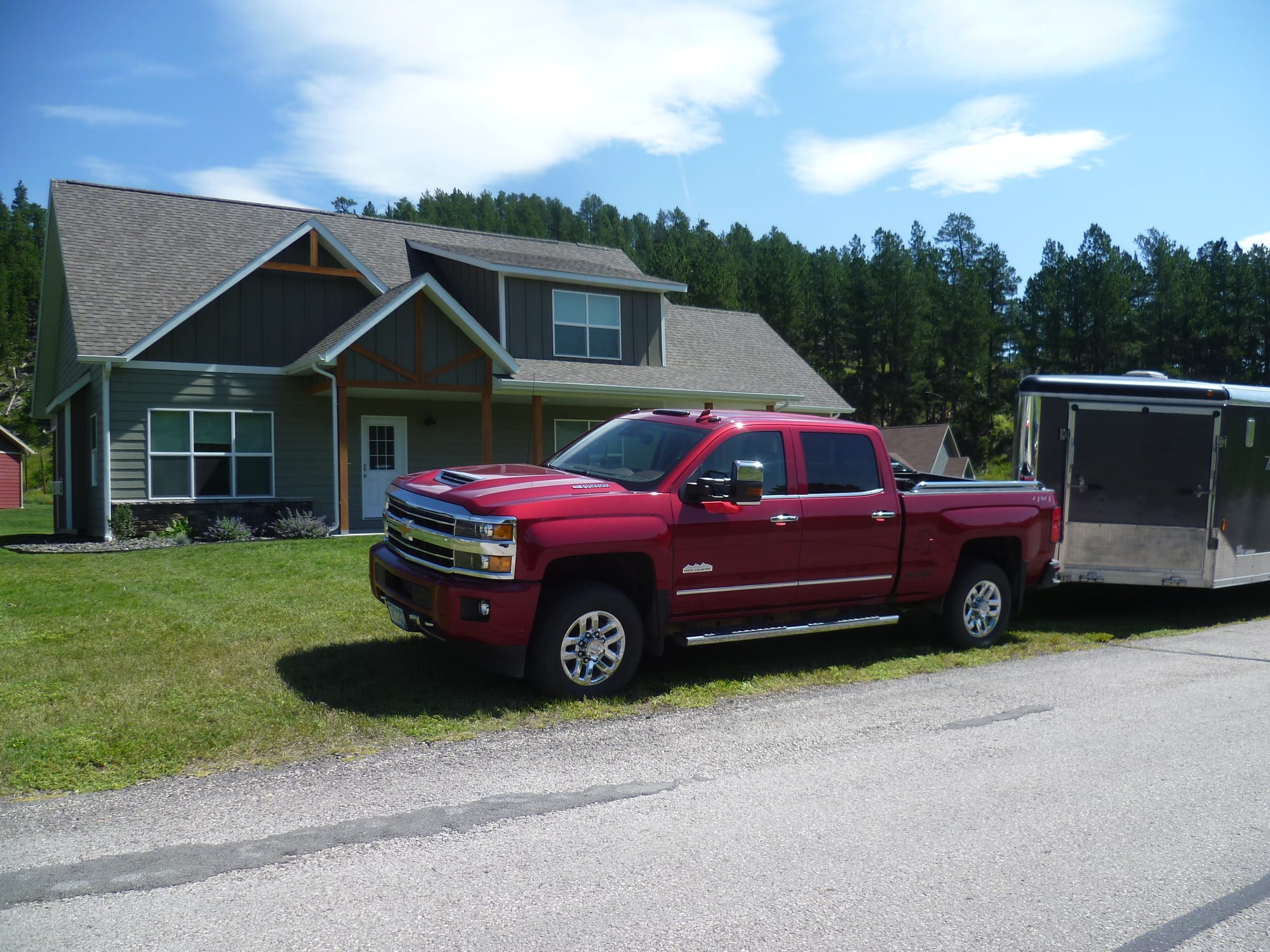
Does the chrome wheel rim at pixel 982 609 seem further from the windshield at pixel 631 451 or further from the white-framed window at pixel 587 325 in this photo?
the white-framed window at pixel 587 325

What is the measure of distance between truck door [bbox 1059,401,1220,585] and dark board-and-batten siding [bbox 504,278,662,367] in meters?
12.7

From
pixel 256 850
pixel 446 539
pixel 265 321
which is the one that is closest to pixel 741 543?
pixel 446 539

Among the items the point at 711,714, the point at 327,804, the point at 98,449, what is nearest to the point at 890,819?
the point at 711,714

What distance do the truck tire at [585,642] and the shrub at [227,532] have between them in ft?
36.8

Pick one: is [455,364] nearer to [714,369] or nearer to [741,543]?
[714,369]

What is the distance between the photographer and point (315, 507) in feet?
59.7

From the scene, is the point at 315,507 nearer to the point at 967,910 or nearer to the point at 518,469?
the point at 518,469

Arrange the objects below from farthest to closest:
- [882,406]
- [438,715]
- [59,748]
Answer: [882,406] → [438,715] → [59,748]

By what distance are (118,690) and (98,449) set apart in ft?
40.4

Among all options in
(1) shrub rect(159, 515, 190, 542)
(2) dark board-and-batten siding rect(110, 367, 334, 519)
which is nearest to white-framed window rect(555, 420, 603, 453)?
(2) dark board-and-batten siding rect(110, 367, 334, 519)

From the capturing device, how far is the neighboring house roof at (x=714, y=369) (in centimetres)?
2080

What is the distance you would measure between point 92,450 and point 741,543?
49.6 feet

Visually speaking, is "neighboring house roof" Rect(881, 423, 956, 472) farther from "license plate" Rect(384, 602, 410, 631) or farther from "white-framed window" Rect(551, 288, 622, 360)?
"license plate" Rect(384, 602, 410, 631)

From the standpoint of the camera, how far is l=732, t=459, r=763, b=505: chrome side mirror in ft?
22.8
